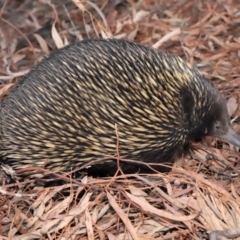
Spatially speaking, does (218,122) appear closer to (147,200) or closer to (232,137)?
(232,137)

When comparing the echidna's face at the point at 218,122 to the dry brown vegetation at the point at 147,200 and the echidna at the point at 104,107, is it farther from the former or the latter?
the dry brown vegetation at the point at 147,200

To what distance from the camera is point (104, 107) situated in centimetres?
249

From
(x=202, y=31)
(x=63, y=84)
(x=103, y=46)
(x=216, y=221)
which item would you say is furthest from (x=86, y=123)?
(x=202, y=31)


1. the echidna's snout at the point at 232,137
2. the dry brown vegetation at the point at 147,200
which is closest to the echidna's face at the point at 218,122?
the echidna's snout at the point at 232,137

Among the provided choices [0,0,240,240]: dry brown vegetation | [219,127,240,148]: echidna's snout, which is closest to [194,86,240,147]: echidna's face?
[219,127,240,148]: echidna's snout

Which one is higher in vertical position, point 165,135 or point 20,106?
point 20,106

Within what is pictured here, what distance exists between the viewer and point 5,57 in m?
3.66

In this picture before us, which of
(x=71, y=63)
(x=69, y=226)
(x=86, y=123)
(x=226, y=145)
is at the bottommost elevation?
(x=226, y=145)

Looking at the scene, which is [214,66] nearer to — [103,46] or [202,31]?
[202,31]

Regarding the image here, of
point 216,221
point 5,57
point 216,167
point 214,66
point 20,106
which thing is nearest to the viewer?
point 216,221

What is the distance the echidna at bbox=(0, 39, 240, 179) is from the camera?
2504 mm

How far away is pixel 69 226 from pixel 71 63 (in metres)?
0.63

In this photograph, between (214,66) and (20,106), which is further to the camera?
(214,66)

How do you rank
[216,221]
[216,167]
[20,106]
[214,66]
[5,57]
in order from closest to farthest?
[216,221], [20,106], [216,167], [214,66], [5,57]
